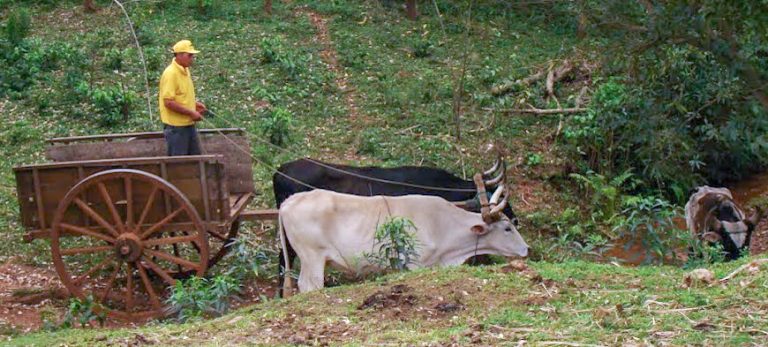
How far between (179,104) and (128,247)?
57.3 inches

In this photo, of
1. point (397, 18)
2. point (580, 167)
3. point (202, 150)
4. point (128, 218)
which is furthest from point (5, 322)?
point (397, 18)

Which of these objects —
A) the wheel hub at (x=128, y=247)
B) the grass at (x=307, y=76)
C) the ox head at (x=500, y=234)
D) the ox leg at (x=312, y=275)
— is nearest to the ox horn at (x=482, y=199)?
the ox head at (x=500, y=234)

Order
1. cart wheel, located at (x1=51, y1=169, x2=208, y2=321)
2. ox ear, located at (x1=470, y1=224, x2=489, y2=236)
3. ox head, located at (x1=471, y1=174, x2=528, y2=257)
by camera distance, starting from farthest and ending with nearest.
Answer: ox head, located at (x1=471, y1=174, x2=528, y2=257), ox ear, located at (x1=470, y1=224, x2=489, y2=236), cart wheel, located at (x1=51, y1=169, x2=208, y2=321)

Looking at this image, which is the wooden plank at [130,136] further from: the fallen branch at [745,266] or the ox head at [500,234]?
the fallen branch at [745,266]

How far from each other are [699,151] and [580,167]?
157cm

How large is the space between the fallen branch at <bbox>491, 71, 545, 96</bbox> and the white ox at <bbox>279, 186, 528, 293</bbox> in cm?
625

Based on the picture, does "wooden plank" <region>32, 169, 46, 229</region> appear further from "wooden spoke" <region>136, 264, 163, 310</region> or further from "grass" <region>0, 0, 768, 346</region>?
"grass" <region>0, 0, 768, 346</region>

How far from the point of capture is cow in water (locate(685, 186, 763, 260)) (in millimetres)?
10641

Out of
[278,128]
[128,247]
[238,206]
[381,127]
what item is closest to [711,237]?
[238,206]

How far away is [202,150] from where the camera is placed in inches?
423

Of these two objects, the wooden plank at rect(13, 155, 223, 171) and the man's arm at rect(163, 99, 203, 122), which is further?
the man's arm at rect(163, 99, 203, 122)

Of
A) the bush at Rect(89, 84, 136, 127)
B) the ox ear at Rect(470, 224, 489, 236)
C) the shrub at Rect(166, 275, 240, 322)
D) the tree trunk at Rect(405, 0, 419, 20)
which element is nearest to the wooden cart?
the shrub at Rect(166, 275, 240, 322)

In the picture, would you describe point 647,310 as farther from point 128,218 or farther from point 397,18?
point 397,18

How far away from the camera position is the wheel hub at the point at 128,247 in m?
9.46
